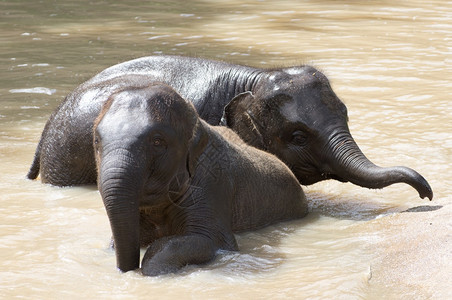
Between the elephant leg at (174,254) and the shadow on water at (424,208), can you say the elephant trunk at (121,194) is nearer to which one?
the elephant leg at (174,254)

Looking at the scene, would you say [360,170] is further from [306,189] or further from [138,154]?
[138,154]

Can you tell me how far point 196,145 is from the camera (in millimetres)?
6766

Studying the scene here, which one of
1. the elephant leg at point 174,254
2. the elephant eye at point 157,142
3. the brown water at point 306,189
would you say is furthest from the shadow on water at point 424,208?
the elephant eye at point 157,142

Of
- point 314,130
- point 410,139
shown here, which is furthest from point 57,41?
point 314,130

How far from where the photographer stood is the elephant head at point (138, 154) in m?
5.93

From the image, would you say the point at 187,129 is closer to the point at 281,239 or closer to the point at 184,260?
the point at 184,260

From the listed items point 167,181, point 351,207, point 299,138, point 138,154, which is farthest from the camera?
point 299,138

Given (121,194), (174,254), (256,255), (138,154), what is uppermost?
(138,154)

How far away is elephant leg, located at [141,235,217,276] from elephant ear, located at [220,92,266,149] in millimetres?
2175

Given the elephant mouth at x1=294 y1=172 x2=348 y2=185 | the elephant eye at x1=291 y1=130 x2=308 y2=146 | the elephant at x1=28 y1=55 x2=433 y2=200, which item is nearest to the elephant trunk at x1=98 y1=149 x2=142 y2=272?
the elephant at x1=28 y1=55 x2=433 y2=200

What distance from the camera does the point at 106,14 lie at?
68.4 ft

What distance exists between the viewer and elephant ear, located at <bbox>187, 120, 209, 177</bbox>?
22.0 ft

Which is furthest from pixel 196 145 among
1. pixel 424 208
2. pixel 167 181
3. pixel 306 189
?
pixel 306 189

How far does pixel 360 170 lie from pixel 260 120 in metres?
1.08
